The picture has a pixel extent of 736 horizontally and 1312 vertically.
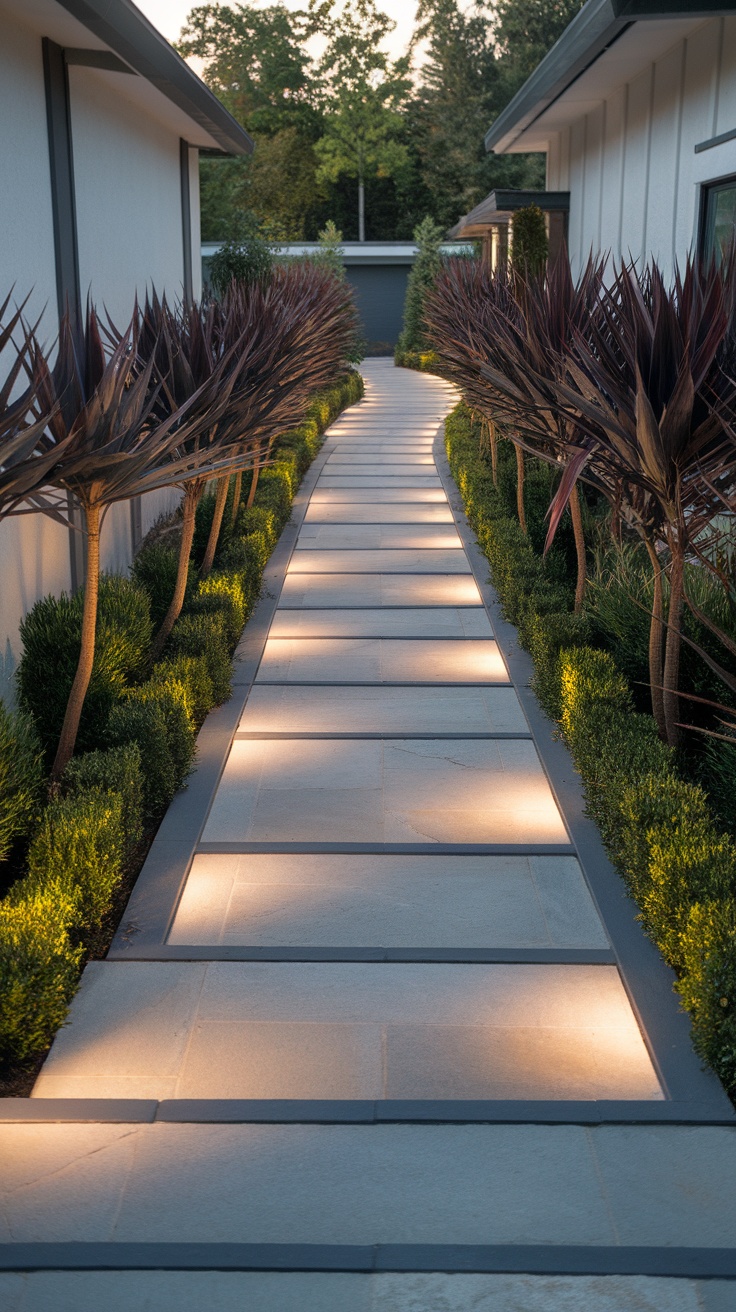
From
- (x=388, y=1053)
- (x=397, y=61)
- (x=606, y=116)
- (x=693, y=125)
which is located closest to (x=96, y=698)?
(x=388, y=1053)

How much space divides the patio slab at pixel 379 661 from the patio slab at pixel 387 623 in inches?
6.2

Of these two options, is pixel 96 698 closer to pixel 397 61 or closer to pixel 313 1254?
pixel 313 1254

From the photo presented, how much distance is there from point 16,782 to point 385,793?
6.24 ft

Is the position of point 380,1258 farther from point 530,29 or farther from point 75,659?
point 530,29

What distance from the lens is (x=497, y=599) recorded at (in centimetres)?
999

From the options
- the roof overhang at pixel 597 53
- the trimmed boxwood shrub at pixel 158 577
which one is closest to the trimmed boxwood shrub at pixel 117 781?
the trimmed boxwood shrub at pixel 158 577

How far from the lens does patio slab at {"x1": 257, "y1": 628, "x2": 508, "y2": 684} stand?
314 inches

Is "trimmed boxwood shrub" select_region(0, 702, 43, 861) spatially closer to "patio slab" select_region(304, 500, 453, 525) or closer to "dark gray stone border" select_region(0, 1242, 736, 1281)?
"dark gray stone border" select_region(0, 1242, 736, 1281)

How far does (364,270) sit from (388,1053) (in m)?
40.6

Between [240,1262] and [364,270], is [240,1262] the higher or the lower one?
the lower one

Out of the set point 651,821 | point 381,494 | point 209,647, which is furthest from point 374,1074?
point 381,494

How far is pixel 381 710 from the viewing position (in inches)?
288

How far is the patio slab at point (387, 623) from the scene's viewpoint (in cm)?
904

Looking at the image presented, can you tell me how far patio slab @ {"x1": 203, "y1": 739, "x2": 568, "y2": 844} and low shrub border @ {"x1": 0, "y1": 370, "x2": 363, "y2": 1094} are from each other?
0.41 metres
